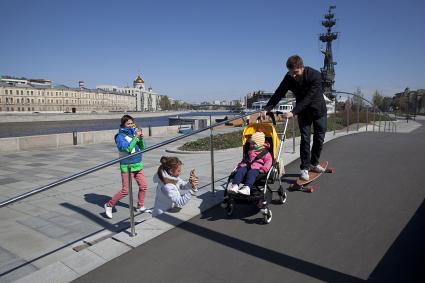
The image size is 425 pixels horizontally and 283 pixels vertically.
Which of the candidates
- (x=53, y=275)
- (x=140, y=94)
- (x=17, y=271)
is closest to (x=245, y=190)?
(x=53, y=275)

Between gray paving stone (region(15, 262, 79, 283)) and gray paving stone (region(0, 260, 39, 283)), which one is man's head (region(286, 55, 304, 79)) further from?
gray paving stone (region(0, 260, 39, 283))

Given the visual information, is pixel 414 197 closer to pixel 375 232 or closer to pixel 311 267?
pixel 375 232


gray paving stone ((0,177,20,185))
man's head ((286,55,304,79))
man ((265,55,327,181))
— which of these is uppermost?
man's head ((286,55,304,79))

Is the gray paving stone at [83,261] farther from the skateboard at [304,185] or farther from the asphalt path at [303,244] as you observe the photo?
the skateboard at [304,185]

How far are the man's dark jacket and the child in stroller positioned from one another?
0.70 meters

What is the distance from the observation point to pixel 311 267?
9.35ft

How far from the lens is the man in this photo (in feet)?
15.5

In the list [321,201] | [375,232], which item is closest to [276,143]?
[321,201]

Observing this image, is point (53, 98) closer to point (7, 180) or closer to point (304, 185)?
point (7, 180)

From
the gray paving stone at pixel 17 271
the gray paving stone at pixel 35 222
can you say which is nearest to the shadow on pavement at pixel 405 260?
the gray paving stone at pixel 17 271

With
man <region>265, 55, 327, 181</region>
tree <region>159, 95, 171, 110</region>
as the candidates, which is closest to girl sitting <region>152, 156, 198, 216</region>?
man <region>265, 55, 327, 181</region>

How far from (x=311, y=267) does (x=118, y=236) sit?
2248mm

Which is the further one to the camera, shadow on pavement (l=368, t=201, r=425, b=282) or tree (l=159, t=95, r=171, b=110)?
tree (l=159, t=95, r=171, b=110)

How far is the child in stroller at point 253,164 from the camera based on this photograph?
392 centimetres
